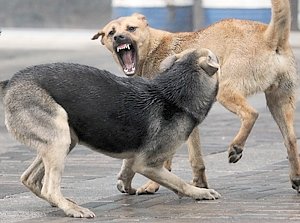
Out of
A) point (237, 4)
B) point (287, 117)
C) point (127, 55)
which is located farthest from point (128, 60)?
point (237, 4)

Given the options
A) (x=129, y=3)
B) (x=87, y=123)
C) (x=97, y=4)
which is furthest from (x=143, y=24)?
(x=97, y=4)

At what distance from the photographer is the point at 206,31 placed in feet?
29.7

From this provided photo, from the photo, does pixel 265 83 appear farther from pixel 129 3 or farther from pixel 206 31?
pixel 129 3

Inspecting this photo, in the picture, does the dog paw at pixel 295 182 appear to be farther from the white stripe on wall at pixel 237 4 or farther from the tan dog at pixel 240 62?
the white stripe on wall at pixel 237 4

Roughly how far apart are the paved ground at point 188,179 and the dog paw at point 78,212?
6 cm

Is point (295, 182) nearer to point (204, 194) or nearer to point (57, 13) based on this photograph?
point (204, 194)

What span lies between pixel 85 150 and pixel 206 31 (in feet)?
8.26

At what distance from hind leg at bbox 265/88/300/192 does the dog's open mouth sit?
108 cm

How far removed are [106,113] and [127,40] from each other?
4.63ft

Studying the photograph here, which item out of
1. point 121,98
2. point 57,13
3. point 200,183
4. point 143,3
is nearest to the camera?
point 121,98

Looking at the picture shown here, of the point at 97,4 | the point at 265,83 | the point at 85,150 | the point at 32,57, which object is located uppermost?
the point at 265,83

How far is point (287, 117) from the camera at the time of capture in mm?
8766

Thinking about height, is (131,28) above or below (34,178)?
above

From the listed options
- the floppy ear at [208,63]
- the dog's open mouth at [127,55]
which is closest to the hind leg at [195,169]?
the dog's open mouth at [127,55]
